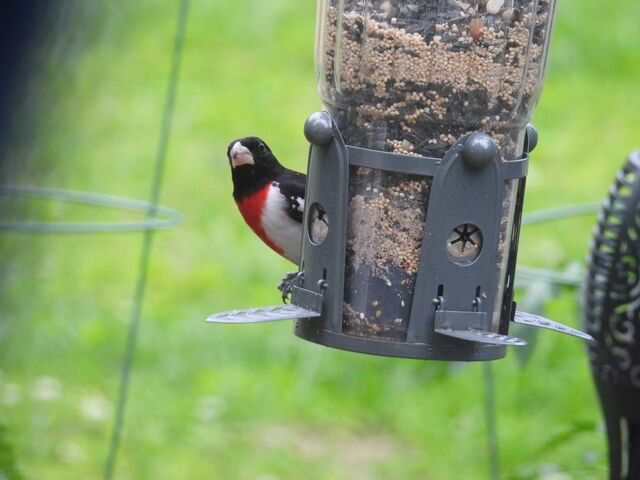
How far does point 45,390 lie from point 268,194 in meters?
2.07

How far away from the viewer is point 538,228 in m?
6.29

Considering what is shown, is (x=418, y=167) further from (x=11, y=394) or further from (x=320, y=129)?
(x=11, y=394)

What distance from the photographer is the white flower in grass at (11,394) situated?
4074 mm

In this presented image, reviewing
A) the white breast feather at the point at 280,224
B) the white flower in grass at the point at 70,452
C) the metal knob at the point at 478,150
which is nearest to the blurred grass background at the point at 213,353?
the white flower in grass at the point at 70,452

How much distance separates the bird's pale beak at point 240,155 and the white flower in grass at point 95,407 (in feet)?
7.74

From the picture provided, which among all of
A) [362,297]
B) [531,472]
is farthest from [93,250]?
[362,297]

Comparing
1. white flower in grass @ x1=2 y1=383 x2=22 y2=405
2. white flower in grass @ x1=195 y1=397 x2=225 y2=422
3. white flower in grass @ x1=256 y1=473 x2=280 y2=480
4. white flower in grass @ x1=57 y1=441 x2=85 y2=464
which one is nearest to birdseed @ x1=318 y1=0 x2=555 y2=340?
white flower in grass @ x1=2 y1=383 x2=22 y2=405

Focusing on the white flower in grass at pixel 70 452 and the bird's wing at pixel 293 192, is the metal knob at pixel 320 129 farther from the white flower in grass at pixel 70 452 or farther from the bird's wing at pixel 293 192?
the white flower in grass at pixel 70 452

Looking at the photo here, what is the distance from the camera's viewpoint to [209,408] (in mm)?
5055

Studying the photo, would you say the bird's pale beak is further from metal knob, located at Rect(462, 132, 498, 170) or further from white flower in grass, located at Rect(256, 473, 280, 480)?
white flower in grass, located at Rect(256, 473, 280, 480)

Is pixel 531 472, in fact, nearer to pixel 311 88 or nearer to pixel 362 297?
pixel 362 297

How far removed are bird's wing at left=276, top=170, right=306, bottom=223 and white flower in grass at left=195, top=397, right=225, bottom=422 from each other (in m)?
2.31

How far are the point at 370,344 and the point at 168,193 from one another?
441 centimetres

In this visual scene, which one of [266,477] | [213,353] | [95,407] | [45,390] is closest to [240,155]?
[45,390]
